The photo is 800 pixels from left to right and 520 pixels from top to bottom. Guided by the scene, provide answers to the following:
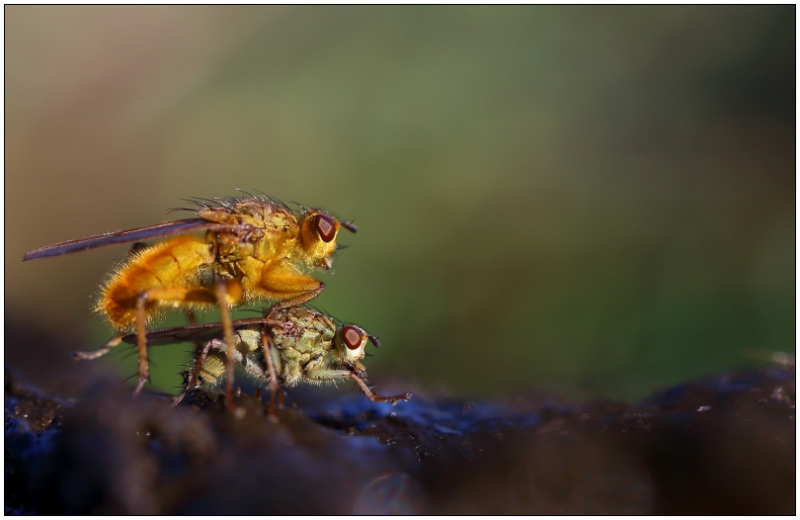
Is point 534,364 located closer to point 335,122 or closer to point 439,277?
point 439,277

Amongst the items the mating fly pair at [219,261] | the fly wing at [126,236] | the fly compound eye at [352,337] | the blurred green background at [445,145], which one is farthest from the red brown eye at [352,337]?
the blurred green background at [445,145]

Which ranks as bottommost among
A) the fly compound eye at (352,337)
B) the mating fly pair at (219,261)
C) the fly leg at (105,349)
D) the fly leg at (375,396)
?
the fly leg at (375,396)

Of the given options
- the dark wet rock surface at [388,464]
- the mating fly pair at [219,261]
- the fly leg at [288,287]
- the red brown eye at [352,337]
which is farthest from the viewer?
the fly leg at [288,287]

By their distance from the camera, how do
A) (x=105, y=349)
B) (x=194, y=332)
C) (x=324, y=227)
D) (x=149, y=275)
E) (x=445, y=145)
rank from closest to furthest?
(x=194, y=332)
(x=105, y=349)
(x=149, y=275)
(x=324, y=227)
(x=445, y=145)

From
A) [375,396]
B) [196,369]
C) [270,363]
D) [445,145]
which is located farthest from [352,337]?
[445,145]

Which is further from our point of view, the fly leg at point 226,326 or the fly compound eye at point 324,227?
the fly compound eye at point 324,227

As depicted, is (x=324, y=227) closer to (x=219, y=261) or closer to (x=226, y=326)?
(x=219, y=261)

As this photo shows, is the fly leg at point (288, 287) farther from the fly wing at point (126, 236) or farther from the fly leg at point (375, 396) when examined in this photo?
the fly leg at point (375, 396)
